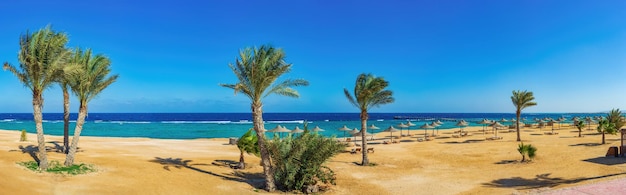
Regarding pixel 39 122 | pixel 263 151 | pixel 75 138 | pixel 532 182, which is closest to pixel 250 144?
pixel 263 151

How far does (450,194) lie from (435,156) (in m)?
13.0

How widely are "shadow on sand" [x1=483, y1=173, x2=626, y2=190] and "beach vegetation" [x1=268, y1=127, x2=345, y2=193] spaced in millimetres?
7667

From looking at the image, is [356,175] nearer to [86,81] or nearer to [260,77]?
[260,77]

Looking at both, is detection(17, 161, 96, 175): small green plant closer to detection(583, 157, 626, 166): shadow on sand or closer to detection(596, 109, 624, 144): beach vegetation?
detection(583, 157, 626, 166): shadow on sand

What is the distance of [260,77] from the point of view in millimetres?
16578

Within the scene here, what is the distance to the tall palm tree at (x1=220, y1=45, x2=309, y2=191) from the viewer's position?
1653cm

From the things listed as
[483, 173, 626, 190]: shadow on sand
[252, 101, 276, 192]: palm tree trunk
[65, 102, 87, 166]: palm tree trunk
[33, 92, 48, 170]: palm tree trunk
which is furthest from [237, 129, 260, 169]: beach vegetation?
[483, 173, 626, 190]: shadow on sand

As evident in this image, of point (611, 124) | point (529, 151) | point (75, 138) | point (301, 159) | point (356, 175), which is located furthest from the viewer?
point (611, 124)

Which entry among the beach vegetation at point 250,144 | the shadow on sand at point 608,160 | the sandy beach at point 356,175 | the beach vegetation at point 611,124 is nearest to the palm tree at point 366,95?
the sandy beach at point 356,175

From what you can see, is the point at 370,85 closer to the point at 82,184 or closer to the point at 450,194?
the point at 450,194

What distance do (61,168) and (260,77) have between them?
29.9 ft

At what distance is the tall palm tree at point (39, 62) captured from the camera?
1448 centimetres

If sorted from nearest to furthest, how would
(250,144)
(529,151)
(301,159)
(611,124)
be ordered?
(301,159) → (250,144) → (529,151) → (611,124)

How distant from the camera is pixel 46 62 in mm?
14836
